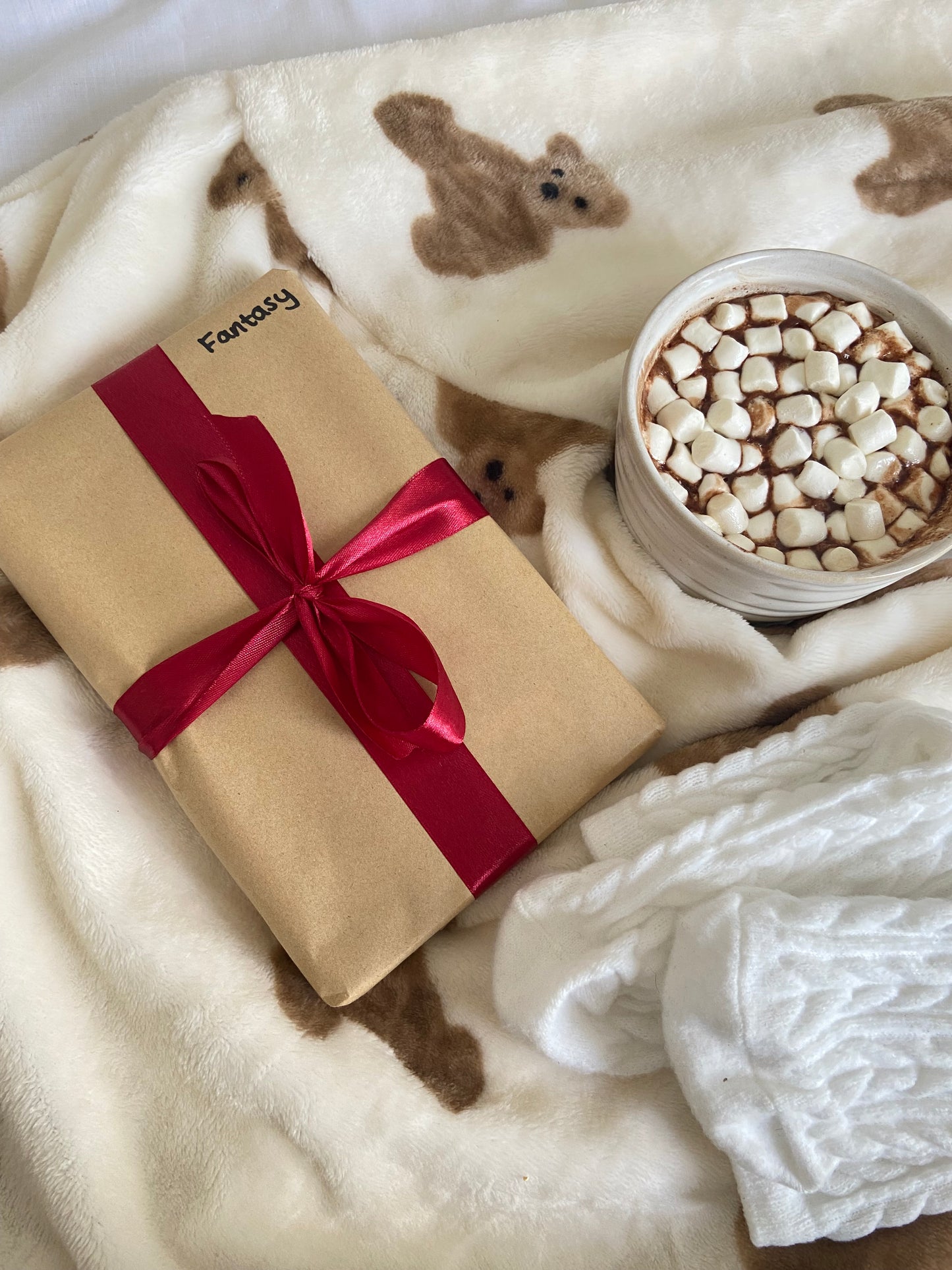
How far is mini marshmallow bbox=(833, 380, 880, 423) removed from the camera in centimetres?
72

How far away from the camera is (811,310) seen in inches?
29.1

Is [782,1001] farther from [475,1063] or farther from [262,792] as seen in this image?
[262,792]

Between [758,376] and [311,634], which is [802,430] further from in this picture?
[311,634]

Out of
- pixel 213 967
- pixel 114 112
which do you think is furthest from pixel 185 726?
pixel 114 112

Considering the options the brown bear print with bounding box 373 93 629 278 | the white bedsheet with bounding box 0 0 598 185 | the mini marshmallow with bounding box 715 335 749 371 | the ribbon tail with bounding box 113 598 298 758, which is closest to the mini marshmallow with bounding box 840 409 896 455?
the mini marshmallow with bounding box 715 335 749 371

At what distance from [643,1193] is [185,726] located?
0.46 m

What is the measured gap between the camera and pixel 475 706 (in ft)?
2.40

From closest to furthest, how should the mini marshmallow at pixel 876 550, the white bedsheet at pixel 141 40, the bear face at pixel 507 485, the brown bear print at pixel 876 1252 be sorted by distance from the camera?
the brown bear print at pixel 876 1252
the mini marshmallow at pixel 876 550
the bear face at pixel 507 485
the white bedsheet at pixel 141 40

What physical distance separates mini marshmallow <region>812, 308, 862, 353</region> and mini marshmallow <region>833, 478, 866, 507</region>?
107 millimetres

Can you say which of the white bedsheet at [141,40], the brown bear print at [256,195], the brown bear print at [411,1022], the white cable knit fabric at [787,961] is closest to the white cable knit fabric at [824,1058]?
the white cable knit fabric at [787,961]

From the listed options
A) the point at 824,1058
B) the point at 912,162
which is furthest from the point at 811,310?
the point at 824,1058

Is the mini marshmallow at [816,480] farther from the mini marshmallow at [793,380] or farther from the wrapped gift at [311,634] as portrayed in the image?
the wrapped gift at [311,634]

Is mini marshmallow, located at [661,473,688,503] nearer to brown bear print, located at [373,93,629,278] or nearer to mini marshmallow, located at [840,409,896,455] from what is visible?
mini marshmallow, located at [840,409,896,455]

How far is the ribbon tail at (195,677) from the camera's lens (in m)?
0.70
